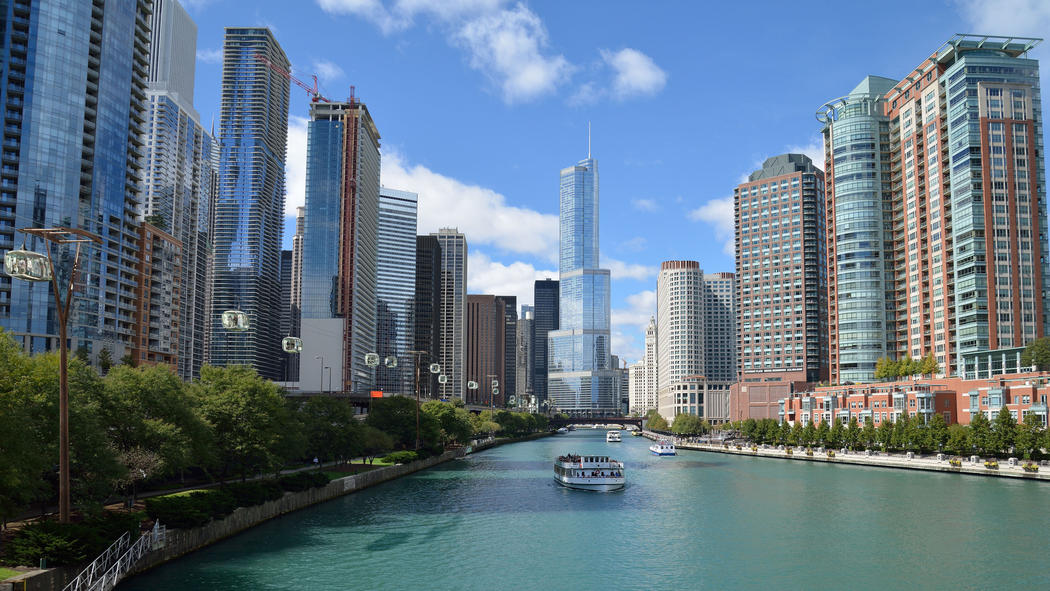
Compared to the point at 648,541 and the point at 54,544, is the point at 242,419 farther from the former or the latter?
Result: the point at 648,541

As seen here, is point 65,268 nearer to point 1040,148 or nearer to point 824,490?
point 824,490

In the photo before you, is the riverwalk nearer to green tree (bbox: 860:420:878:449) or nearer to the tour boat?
green tree (bbox: 860:420:878:449)

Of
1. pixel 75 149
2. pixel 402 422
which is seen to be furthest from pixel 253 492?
pixel 75 149

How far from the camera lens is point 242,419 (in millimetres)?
85438

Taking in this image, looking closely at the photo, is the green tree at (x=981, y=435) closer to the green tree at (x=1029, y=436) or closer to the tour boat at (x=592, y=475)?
the green tree at (x=1029, y=436)

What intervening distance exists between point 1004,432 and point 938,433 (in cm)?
1586

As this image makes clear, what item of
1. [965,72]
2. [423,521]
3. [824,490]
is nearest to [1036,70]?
[965,72]

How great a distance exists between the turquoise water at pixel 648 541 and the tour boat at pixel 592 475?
4.57m

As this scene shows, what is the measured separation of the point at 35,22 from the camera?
529 feet

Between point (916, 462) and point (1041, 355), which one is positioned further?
point (1041, 355)

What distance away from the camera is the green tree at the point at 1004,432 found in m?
135

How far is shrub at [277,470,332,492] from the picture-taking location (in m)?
89.7

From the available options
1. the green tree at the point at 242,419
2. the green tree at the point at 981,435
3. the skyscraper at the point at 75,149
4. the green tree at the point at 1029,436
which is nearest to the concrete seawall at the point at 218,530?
the green tree at the point at 242,419

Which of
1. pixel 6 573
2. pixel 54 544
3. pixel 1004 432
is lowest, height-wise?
pixel 6 573
